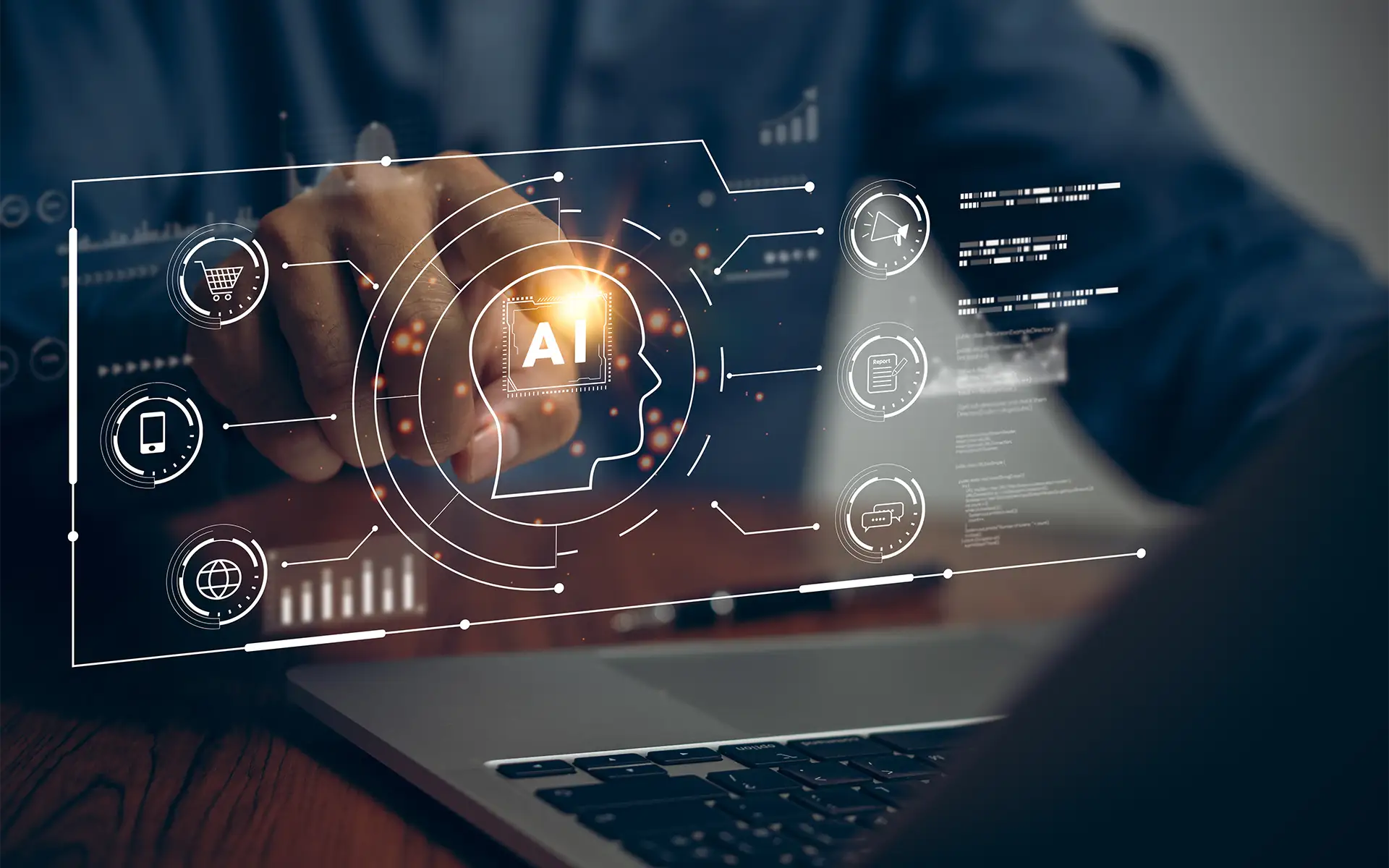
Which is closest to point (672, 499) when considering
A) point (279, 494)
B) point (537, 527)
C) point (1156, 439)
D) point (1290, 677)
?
point (537, 527)

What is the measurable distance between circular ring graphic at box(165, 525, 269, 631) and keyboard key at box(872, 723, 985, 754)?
26 cm

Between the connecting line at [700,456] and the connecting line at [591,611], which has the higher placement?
the connecting line at [700,456]

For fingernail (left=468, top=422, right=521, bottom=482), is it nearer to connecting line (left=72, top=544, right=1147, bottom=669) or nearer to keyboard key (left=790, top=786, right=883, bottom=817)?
connecting line (left=72, top=544, right=1147, bottom=669)

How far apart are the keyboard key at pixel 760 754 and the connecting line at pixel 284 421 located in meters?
0.21

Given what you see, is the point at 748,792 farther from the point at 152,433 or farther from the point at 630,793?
the point at 152,433

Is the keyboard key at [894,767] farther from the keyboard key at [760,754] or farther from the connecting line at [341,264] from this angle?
the connecting line at [341,264]

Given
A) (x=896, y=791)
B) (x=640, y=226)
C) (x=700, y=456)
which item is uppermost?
(x=640, y=226)

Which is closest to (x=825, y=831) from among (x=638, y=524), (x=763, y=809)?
(x=763, y=809)

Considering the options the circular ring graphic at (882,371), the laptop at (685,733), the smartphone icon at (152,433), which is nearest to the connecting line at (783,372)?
the circular ring graphic at (882,371)

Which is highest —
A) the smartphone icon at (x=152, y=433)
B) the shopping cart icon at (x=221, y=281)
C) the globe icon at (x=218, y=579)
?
the shopping cart icon at (x=221, y=281)

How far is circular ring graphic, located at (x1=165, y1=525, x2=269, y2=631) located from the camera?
53 centimetres

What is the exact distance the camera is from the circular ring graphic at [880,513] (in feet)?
2.06

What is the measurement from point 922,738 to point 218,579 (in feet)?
0.97

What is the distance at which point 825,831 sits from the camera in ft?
1.34
